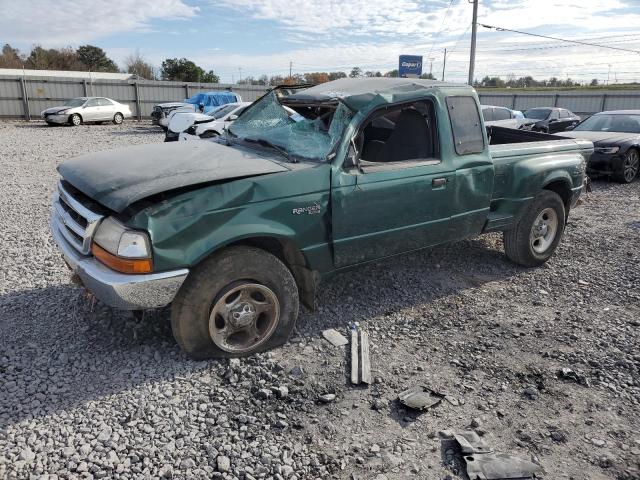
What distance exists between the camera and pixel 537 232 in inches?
227

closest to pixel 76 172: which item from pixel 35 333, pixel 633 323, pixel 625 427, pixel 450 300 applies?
pixel 35 333

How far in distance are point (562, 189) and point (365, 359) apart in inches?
142

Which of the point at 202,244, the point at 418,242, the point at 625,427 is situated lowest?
the point at 625,427

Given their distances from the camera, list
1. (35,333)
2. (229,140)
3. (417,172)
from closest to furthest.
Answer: (35,333)
(417,172)
(229,140)

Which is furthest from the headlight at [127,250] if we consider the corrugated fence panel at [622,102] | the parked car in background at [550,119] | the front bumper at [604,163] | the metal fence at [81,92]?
the corrugated fence panel at [622,102]

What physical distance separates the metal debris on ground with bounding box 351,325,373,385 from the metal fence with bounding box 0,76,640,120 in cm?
2903

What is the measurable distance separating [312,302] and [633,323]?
2900 millimetres

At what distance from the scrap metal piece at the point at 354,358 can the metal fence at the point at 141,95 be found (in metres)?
29.0

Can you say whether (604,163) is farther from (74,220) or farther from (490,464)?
(74,220)

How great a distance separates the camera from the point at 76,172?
3812mm

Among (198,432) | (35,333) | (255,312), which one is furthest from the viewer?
(35,333)

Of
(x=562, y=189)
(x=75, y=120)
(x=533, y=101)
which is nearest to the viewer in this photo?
(x=562, y=189)

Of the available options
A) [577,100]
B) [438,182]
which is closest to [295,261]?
[438,182]

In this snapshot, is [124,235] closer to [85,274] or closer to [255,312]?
[85,274]
